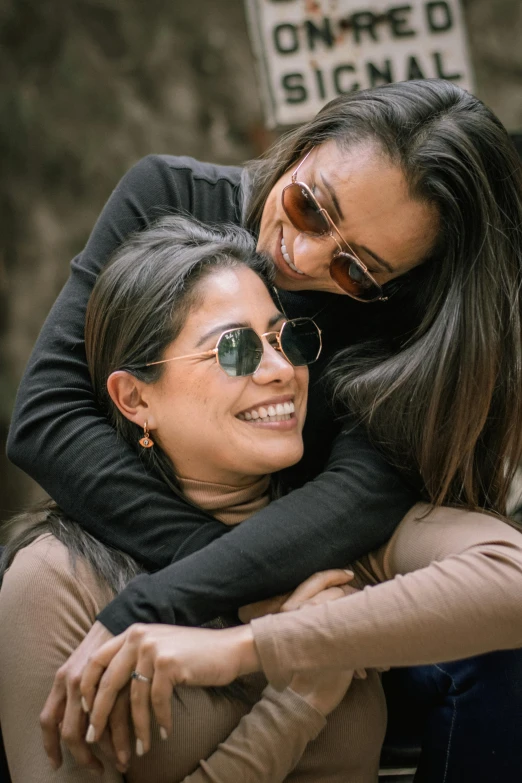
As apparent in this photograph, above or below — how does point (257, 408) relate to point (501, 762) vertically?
above

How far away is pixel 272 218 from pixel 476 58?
1.93m

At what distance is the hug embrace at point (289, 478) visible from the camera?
148 cm

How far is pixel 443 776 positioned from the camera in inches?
66.5

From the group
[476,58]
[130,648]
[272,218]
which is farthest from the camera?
[476,58]

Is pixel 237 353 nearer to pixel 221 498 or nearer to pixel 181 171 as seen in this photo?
pixel 221 498

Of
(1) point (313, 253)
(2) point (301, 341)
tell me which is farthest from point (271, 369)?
(1) point (313, 253)

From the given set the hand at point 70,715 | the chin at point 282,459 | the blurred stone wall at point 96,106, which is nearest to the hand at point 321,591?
the chin at point 282,459

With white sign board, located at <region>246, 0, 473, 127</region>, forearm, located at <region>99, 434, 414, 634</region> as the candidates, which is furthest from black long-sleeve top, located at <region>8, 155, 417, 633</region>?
white sign board, located at <region>246, 0, 473, 127</region>

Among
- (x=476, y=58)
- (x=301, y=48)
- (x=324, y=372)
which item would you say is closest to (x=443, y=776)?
(x=324, y=372)

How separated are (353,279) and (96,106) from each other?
205 centimetres

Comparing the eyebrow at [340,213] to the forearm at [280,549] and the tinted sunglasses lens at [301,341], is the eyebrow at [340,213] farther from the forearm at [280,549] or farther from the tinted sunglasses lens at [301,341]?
the forearm at [280,549]

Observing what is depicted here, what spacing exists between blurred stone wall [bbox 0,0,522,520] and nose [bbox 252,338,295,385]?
6.47ft

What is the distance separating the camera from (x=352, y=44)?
10.3 ft

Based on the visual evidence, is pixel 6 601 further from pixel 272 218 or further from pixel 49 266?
pixel 49 266
